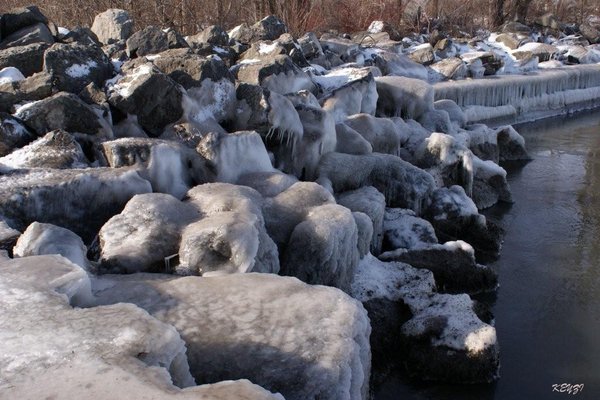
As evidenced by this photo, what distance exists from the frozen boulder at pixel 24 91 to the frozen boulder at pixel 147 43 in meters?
1.81

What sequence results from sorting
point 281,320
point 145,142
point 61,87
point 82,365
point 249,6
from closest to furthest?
1. point 82,365
2. point 281,320
3. point 145,142
4. point 61,87
5. point 249,6

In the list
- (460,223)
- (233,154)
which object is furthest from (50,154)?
(460,223)

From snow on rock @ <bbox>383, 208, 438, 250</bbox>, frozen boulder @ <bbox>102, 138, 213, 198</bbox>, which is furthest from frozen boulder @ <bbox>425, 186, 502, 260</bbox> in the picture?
frozen boulder @ <bbox>102, 138, 213, 198</bbox>

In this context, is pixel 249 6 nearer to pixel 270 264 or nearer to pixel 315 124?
pixel 315 124

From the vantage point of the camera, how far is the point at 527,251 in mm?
5969

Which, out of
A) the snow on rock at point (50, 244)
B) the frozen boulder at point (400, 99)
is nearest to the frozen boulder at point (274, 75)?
the frozen boulder at point (400, 99)

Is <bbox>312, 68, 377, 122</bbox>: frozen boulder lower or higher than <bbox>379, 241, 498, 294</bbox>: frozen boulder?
higher

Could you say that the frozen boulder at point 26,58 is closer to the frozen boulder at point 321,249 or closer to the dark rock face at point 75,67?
the dark rock face at point 75,67

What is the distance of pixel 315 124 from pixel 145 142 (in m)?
1.90

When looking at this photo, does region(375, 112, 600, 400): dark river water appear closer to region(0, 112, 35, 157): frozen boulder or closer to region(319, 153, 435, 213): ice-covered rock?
region(319, 153, 435, 213): ice-covered rock

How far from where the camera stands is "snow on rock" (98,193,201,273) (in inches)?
142

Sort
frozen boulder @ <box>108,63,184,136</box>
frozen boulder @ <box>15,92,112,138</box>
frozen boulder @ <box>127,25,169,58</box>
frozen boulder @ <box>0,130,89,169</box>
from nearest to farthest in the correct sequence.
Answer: frozen boulder @ <box>0,130,89,169</box>
frozen boulder @ <box>15,92,112,138</box>
frozen boulder @ <box>108,63,184,136</box>
frozen boulder @ <box>127,25,169,58</box>

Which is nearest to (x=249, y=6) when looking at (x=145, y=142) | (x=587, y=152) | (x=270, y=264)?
(x=587, y=152)

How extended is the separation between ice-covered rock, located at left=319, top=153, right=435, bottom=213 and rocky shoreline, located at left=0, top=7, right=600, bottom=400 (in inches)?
0.8
